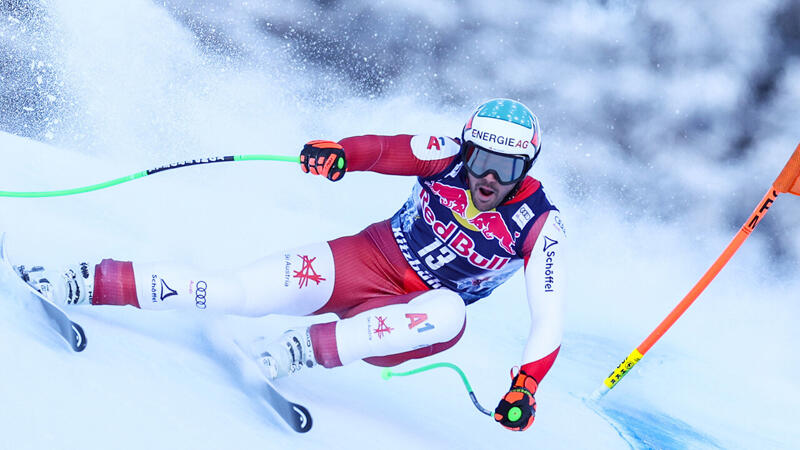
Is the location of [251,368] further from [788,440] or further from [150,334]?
[788,440]

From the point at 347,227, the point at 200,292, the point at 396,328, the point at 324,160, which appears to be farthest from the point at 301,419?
the point at 347,227

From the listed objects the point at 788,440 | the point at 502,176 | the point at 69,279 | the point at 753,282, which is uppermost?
the point at 502,176

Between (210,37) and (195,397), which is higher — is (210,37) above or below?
above

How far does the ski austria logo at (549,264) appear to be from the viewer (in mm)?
2379

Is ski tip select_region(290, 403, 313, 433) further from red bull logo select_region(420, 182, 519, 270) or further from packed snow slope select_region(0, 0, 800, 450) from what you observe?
red bull logo select_region(420, 182, 519, 270)

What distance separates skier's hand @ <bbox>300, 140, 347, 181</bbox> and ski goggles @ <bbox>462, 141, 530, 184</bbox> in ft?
1.33

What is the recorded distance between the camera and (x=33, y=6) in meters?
6.09

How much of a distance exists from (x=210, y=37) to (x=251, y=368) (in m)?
4.32

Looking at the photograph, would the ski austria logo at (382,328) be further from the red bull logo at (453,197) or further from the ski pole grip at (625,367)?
the ski pole grip at (625,367)

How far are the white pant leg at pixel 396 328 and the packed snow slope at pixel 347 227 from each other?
24cm

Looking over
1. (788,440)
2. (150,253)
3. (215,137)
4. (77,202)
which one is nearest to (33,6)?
(215,137)

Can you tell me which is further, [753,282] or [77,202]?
[753,282]

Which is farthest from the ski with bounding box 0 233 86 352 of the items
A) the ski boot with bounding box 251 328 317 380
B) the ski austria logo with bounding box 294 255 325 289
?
the ski austria logo with bounding box 294 255 325 289

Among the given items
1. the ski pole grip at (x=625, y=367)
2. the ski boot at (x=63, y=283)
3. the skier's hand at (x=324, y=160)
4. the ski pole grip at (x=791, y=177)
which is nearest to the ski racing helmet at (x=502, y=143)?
the skier's hand at (x=324, y=160)
